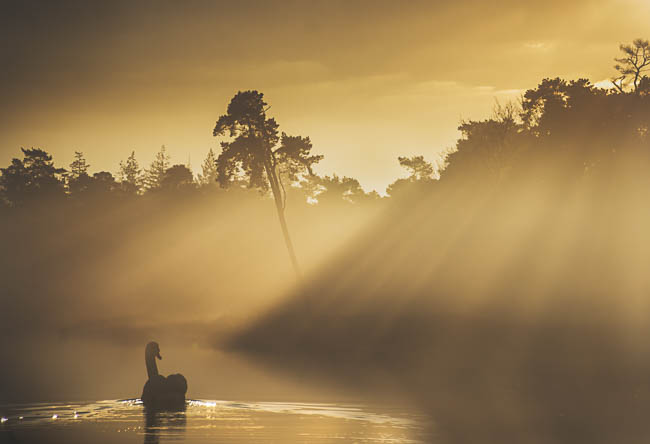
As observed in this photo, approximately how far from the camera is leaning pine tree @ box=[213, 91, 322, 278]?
65438 millimetres

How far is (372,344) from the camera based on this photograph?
53.4 m

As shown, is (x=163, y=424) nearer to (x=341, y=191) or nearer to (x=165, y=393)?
(x=165, y=393)

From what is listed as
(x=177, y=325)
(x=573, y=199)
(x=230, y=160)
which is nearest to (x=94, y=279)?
(x=177, y=325)

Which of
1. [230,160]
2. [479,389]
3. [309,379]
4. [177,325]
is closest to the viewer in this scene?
[479,389]

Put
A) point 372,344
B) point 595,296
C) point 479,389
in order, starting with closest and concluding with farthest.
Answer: point 479,389 < point 595,296 < point 372,344

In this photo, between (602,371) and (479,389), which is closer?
(479,389)

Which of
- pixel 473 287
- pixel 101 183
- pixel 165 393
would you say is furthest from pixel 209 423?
pixel 101 183

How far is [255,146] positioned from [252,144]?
1.10 ft

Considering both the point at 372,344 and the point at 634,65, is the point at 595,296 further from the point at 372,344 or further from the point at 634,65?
the point at 634,65

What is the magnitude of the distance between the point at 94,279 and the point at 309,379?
70120mm

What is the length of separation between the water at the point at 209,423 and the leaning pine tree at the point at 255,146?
39.1 metres

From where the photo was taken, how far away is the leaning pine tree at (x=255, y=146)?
2576 inches

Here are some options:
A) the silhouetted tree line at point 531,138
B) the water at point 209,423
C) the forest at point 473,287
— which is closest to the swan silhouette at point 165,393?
the water at point 209,423

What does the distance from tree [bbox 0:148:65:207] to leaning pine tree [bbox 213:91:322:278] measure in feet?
252
